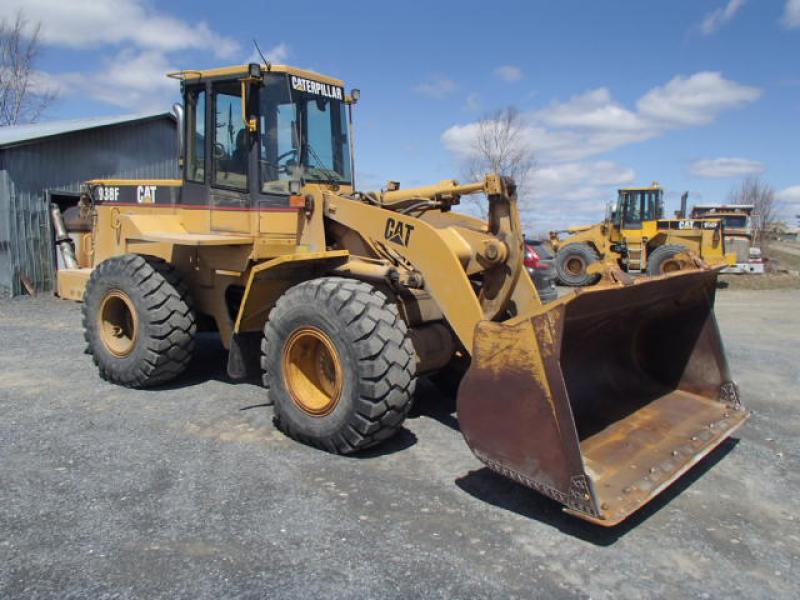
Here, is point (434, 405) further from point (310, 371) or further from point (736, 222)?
point (736, 222)

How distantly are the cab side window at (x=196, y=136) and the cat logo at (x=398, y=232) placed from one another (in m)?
2.24

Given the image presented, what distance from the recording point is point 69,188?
569 inches

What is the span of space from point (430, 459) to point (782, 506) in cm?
220

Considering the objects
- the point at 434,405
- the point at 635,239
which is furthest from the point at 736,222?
the point at 434,405

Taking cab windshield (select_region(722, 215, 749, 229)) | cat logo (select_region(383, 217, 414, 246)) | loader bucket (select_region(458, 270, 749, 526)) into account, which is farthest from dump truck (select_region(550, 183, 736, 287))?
cat logo (select_region(383, 217, 414, 246))

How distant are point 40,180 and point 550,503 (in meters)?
13.4

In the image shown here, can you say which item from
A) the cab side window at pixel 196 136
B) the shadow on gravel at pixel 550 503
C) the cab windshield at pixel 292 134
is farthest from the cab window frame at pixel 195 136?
the shadow on gravel at pixel 550 503

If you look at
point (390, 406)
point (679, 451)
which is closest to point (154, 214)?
point (390, 406)

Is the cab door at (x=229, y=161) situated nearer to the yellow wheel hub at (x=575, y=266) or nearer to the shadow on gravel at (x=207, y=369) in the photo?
the shadow on gravel at (x=207, y=369)

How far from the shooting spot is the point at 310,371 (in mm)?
5074

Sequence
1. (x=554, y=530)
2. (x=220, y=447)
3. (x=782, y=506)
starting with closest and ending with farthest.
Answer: (x=554, y=530)
(x=782, y=506)
(x=220, y=447)

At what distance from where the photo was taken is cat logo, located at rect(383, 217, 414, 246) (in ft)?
16.2

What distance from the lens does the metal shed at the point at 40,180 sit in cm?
1327

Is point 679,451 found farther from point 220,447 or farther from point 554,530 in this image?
point 220,447
